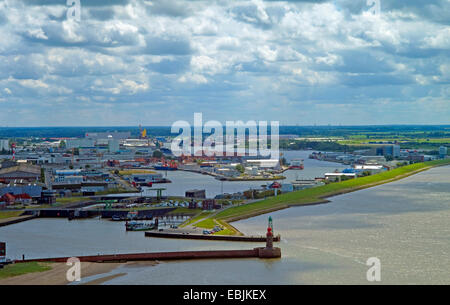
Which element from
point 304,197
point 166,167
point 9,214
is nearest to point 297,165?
point 166,167

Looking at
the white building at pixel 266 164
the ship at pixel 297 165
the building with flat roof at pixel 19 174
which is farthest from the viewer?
the ship at pixel 297 165

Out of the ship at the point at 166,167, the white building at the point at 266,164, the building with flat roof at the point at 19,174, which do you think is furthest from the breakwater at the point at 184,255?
the ship at the point at 166,167

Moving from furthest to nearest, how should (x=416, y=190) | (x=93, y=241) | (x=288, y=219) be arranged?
(x=416, y=190), (x=288, y=219), (x=93, y=241)

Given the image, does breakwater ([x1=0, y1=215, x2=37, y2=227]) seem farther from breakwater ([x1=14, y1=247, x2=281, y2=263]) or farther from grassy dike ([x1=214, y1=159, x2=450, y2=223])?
breakwater ([x1=14, y1=247, x2=281, y2=263])

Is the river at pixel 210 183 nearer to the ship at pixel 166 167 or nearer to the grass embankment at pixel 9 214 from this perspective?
the ship at pixel 166 167

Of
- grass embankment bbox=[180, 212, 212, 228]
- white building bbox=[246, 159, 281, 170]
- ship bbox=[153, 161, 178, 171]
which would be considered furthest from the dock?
ship bbox=[153, 161, 178, 171]
